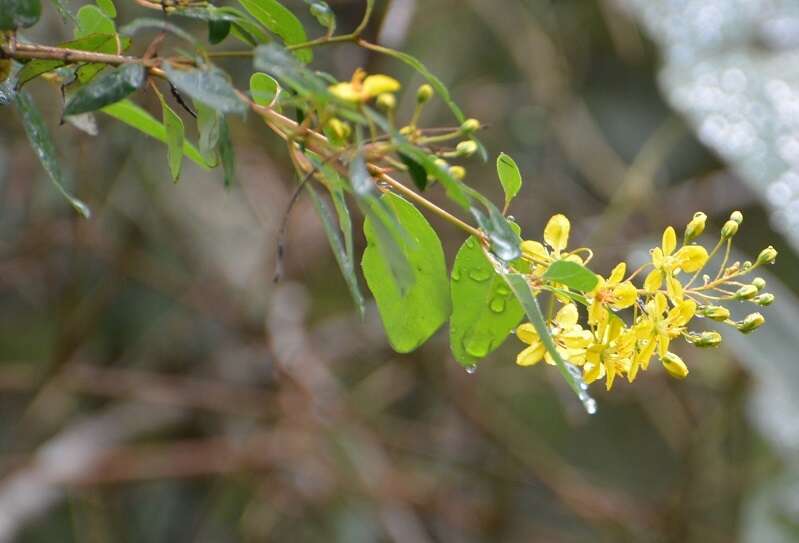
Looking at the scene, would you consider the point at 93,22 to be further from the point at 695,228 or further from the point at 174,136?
the point at 695,228

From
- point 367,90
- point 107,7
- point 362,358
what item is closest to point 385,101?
point 367,90

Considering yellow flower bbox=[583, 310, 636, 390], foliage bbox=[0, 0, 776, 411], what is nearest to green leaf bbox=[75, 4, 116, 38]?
foliage bbox=[0, 0, 776, 411]

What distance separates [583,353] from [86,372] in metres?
1.58

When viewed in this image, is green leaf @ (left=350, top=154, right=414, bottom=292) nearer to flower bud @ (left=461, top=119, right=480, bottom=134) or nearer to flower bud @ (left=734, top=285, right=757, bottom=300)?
flower bud @ (left=461, top=119, right=480, bottom=134)

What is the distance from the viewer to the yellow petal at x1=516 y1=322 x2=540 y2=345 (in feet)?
1.84

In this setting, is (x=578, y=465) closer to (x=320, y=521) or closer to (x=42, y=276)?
(x=320, y=521)

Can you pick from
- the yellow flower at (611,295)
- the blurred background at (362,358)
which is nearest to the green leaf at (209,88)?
the yellow flower at (611,295)

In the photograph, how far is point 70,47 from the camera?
56 centimetres

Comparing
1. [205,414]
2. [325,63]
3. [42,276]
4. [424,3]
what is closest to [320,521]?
[205,414]

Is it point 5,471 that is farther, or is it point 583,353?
point 5,471

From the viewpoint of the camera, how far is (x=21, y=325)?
2.41 m

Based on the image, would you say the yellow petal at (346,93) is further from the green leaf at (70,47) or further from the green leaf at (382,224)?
the green leaf at (70,47)

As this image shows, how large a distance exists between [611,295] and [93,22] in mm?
318

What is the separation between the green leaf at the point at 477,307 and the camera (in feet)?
1.79
